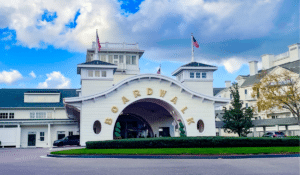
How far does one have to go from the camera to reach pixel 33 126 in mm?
44094

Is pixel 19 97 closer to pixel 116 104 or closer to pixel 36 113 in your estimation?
pixel 36 113

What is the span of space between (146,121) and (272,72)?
24831 mm

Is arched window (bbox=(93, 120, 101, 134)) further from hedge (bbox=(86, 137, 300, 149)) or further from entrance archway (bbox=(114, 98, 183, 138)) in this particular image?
hedge (bbox=(86, 137, 300, 149))

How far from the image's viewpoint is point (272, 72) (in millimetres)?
52875

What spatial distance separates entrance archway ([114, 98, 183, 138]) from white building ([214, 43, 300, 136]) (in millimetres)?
13502

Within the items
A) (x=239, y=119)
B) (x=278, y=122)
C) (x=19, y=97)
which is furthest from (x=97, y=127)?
(x=278, y=122)

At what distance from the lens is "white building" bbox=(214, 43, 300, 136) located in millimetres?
47156

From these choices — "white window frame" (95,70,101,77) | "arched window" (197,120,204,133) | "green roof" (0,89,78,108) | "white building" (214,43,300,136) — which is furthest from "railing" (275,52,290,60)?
"green roof" (0,89,78,108)

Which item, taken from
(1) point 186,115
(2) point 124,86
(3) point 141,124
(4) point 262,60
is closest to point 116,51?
(3) point 141,124

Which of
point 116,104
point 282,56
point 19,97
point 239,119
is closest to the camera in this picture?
point 116,104

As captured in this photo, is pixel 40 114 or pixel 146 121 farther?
pixel 40 114

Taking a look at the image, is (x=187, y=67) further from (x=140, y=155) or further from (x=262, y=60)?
(x=262, y=60)

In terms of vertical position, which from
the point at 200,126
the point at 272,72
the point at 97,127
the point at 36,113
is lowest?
the point at 200,126

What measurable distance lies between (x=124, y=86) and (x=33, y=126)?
62.4 ft
